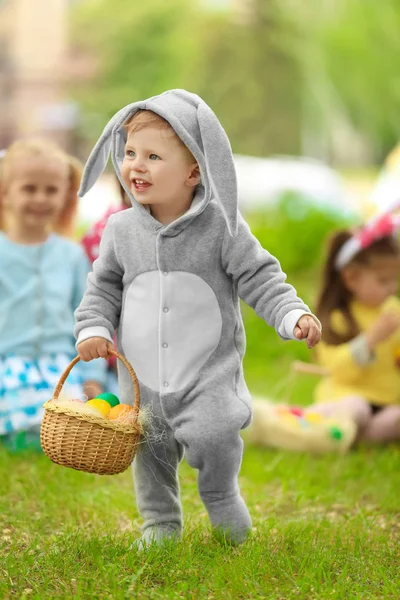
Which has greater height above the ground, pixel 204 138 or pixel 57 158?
pixel 57 158

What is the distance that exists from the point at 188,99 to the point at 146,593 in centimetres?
155

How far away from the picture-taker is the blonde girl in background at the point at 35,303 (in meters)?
4.94

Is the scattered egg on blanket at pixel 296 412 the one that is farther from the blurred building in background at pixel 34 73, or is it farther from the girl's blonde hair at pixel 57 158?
the blurred building in background at pixel 34 73

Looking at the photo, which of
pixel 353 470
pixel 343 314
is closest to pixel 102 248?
pixel 353 470

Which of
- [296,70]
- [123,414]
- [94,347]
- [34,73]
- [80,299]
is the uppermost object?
[34,73]

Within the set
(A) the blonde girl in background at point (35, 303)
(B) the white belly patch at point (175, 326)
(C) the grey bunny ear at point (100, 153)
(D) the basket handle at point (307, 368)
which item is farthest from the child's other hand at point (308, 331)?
(D) the basket handle at point (307, 368)

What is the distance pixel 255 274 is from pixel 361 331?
2.36 meters

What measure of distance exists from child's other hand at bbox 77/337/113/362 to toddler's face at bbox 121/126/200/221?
0.48m

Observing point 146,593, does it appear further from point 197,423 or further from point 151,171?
point 151,171

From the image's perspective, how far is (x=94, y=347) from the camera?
3.26 metres

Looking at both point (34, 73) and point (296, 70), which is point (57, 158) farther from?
point (34, 73)

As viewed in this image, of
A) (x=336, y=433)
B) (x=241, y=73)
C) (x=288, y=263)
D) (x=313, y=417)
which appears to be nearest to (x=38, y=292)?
(x=313, y=417)

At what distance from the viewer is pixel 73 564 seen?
315 cm

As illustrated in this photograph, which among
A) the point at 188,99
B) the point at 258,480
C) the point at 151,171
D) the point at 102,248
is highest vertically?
the point at 188,99
